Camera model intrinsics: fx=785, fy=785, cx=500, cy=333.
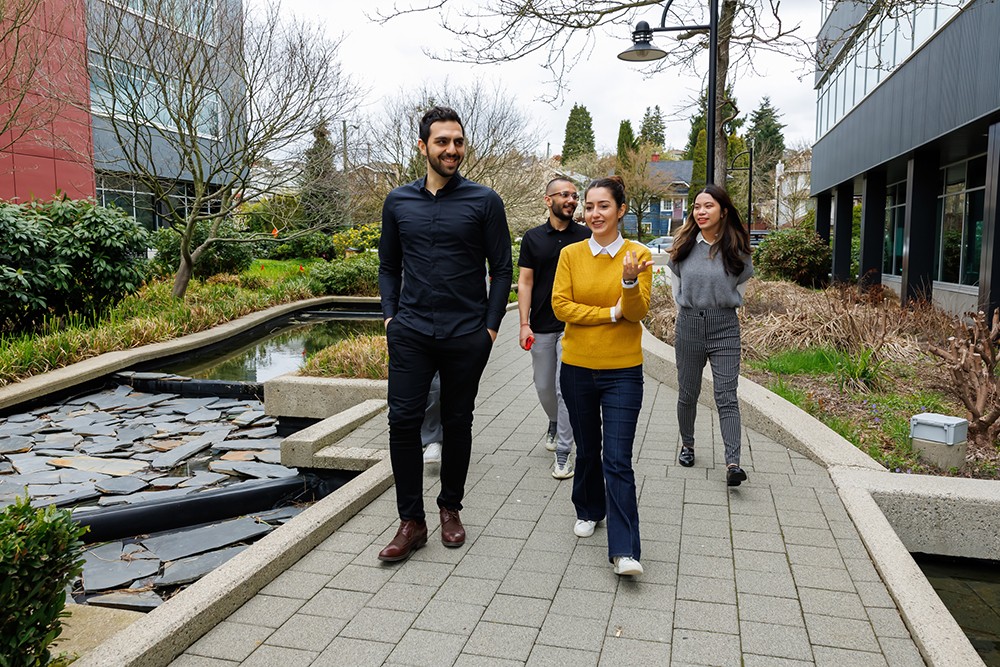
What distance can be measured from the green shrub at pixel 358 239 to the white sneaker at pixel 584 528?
2242cm

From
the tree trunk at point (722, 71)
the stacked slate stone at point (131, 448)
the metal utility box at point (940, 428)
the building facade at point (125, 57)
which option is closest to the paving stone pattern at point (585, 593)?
the metal utility box at point (940, 428)

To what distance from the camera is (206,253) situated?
1972 centimetres

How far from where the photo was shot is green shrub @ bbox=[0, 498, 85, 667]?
2.54 meters

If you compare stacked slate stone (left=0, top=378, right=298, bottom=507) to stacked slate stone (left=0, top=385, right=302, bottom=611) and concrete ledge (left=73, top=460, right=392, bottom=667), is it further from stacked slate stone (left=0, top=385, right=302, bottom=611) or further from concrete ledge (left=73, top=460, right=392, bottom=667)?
concrete ledge (left=73, top=460, right=392, bottom=667)

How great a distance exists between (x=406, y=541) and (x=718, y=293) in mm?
2533

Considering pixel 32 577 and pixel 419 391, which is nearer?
pixel 32 577

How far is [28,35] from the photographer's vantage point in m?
12.3

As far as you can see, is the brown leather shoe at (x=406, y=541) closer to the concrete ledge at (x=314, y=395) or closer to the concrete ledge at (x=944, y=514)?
the concrete ledge at (x=944, y=514)

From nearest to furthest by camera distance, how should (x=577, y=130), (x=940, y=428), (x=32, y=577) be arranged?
(x=32, y=577) < (x=940, y=428) < (x=577, y=130)

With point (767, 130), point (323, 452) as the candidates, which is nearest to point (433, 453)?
point (323, 452)

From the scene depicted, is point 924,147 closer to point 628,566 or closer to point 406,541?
point 628,566

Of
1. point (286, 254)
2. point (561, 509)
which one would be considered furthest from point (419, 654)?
point (286, 254)

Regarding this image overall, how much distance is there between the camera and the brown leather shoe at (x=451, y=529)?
406 cm

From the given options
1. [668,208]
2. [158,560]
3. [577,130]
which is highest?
[577,130]
